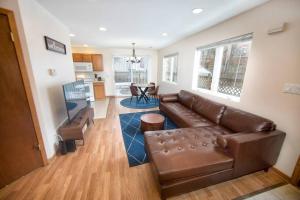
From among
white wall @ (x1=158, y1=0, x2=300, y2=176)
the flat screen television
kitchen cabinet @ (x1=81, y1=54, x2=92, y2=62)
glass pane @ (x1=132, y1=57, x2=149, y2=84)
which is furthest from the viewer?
glass pane @ (x1=132, y1=57, x2=149, y2=84)

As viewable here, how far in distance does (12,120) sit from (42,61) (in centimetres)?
95

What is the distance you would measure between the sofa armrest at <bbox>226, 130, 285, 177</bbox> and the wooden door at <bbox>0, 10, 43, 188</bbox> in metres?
2.69

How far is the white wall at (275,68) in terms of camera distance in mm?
1571

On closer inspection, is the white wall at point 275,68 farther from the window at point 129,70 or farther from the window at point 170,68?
the window at point 129,70

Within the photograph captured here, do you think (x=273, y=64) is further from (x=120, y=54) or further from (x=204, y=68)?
(x=120, y=54)

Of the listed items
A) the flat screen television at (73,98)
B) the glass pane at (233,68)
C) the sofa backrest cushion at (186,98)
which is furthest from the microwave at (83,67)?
the glass pane at (233,68)

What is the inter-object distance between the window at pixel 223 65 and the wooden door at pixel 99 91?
4277mm

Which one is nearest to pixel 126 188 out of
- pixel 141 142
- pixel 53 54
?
pixel 141 142

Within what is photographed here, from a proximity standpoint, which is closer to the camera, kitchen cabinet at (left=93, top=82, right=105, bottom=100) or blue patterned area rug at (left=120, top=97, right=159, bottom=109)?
blue patterned area rug at (left=120, top=97, right=159, bottom=109)

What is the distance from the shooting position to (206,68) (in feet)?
11.1

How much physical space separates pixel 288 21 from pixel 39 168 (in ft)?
13.1

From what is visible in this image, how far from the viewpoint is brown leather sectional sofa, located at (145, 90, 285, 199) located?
4.35 feet

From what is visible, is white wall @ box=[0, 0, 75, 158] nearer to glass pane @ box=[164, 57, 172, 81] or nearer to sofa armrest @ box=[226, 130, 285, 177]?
sofa armrest @ box=[226, 130, 285, 177]

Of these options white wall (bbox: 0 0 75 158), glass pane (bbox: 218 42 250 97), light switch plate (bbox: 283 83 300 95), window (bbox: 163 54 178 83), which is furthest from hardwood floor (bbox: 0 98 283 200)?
window (bbox: 163 54 178 83)
